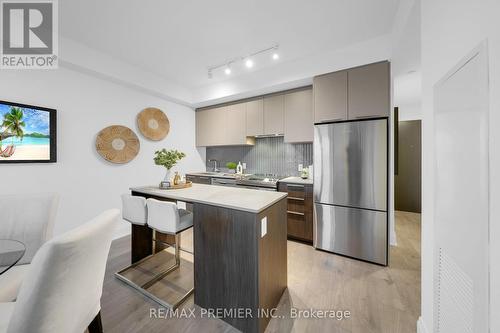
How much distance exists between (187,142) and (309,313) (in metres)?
3.63

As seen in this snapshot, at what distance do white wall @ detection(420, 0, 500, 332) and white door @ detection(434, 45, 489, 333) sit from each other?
25 mm

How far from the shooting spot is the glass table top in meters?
1.05

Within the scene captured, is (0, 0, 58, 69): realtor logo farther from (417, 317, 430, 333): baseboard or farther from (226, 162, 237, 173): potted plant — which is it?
(417, 317, 430, 333): baseboard

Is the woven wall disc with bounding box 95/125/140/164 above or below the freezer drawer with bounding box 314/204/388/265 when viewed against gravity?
above

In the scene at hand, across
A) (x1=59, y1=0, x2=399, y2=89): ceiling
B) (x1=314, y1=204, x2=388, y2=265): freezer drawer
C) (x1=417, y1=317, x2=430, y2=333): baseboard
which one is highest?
(x1=59, y1=0, x2=399, y2=89): ceiling

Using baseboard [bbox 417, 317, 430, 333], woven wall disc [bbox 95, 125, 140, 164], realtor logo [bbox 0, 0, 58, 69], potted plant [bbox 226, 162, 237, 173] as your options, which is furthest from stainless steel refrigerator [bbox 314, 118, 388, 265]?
realtor logo [bbox 0, 0, 58, 69]

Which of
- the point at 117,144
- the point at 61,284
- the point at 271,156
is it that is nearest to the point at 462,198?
the point at 61,284

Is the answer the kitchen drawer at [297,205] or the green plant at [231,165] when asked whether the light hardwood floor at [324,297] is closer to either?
the kitchen drawer at [297,205]

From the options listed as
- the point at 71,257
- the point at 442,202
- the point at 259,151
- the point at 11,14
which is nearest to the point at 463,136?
the point at 442,202

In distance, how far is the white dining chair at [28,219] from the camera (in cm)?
141

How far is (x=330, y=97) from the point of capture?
2461mm

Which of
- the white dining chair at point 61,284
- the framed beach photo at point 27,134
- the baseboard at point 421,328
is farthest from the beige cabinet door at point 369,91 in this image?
the framed beach photo at point 27,134

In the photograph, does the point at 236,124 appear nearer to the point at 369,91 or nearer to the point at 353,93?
the point at 353,93

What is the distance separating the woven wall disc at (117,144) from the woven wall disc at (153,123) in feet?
0.71
